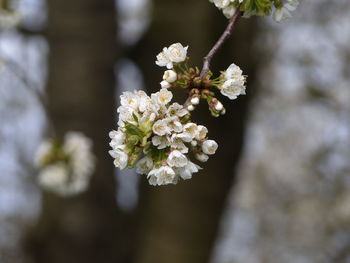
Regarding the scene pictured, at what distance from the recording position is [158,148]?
99 centimetres

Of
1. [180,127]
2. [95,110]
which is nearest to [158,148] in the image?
[180,127]

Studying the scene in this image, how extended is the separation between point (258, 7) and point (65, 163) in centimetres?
162

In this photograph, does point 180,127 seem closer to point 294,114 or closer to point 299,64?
point 299,64

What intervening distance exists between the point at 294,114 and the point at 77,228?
374 centimetres

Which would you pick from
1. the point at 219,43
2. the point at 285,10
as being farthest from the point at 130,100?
the point at 285,10

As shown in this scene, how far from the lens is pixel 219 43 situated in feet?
3.16

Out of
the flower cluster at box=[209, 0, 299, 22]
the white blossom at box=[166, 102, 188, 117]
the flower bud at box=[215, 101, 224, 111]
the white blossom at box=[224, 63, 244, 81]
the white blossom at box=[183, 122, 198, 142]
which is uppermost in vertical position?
the flower cluster at box=[209, 0, 299, 22]

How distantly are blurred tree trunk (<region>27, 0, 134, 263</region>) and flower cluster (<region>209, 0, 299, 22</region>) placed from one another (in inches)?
102

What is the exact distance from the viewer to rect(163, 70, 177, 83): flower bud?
985mm

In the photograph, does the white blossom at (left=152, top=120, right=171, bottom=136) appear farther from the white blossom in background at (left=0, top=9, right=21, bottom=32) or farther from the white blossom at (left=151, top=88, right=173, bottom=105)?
the white blossom in background at (left=0, top=9, right=21, bottom=32)

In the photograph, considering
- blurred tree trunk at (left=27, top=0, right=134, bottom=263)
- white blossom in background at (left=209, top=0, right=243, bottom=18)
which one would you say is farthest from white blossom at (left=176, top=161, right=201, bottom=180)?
blurred tree trunk at (left=27, top=0, right=134, bottom=263)

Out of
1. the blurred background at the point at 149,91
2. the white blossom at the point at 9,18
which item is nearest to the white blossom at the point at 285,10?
the blurred background at the point at 149,91

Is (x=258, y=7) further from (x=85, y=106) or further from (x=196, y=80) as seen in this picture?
(x=85, y=106)

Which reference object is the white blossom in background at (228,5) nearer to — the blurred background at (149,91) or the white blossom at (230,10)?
the white blossom at (230,10)
